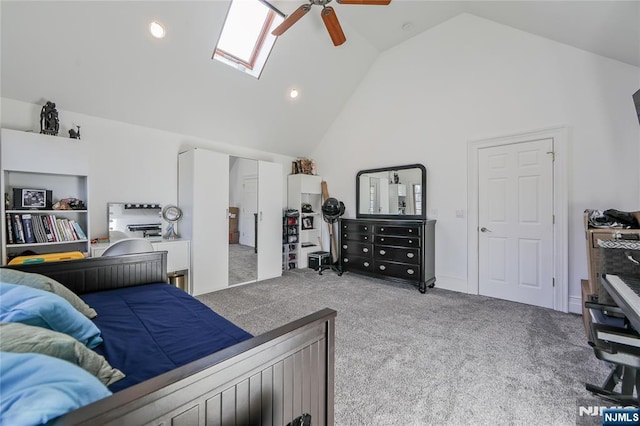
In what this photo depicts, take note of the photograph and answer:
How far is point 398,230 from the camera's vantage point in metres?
3.88

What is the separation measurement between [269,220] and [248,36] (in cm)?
259

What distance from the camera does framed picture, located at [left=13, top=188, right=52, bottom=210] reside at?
2607 millimetres

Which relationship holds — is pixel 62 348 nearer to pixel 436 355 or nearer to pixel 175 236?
pixel 436 355

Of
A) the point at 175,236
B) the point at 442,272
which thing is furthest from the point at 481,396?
the point at 175,236

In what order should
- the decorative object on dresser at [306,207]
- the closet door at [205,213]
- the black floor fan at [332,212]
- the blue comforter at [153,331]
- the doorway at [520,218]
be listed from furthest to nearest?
the decorative object on dresser at [306,207], the black floor fan at [332,212], the closet door at [205,213], the doorway at [520,218], the blue comforter at [153,331]

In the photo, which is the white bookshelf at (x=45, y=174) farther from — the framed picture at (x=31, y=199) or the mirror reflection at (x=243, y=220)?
the mirror reflection at (x=243, y=220)

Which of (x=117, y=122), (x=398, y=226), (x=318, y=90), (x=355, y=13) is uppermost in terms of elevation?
(x=355, y=13)

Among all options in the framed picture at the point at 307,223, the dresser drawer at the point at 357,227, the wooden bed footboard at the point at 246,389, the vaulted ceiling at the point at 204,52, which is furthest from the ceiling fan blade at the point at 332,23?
the framed picture at the point at 307,223

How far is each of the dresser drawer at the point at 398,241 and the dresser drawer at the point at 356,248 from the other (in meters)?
0.19

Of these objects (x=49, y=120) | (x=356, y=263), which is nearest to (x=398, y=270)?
(x=356, y=263)

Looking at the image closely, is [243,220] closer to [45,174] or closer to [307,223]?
[307,223]

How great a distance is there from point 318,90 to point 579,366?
434cm

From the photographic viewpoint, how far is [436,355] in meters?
2.09

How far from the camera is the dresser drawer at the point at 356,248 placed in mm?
4215
